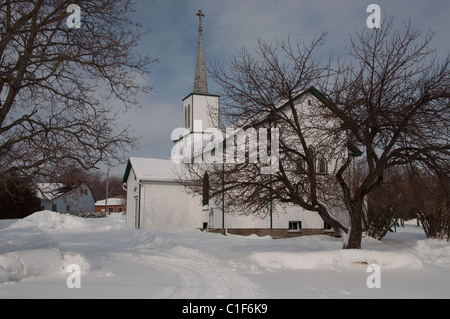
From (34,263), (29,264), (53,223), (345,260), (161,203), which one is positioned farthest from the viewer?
(53,223)

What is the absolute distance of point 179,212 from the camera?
26688 millimetres

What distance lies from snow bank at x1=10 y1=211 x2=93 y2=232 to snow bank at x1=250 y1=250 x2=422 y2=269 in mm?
23944

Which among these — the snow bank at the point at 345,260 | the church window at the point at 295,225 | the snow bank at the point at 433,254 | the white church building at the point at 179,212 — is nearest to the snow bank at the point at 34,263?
the snow bank at the point at 345,260

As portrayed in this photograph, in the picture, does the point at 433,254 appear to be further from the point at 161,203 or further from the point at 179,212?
the point at 161,203

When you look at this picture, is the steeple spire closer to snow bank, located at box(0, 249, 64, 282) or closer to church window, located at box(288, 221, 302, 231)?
church window, located at box(288, 221, 302, 231)

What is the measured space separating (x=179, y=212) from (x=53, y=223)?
1166cm

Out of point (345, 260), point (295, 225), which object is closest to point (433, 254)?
point (345, 260)

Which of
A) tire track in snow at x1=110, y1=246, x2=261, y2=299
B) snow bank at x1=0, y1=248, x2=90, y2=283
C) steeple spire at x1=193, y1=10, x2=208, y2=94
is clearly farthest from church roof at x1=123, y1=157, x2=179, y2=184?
snow bank at x1=0, y1=248, x2=90, y2=283

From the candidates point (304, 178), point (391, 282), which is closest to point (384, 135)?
point (304, 178)

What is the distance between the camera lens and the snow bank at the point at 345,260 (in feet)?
34.3

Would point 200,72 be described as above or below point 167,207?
above

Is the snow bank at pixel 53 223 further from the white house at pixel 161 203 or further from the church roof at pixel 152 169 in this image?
the white house at pixel 161 203

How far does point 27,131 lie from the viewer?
10.3m
